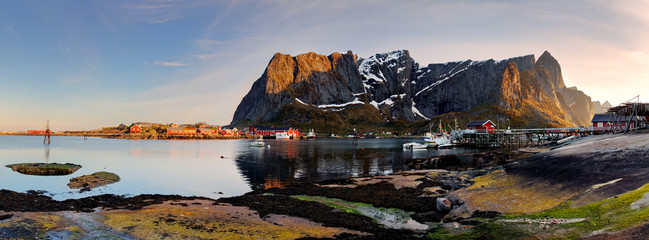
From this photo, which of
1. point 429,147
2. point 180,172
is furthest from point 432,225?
point 429,147

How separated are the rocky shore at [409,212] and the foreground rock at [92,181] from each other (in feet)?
33.1

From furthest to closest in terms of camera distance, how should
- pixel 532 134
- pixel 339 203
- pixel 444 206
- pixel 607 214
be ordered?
pixel 532 134
pixel 339 203
pixel 444 206
pixel 607 214

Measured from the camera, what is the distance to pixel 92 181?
125 feet

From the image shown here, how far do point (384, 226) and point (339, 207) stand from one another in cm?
580

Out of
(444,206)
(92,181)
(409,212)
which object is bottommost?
(409,212)

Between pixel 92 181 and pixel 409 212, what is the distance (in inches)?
1450

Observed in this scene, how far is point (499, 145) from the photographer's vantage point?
10988 cm

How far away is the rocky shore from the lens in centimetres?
1487

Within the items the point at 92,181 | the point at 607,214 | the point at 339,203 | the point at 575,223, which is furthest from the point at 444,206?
the point at 92,181

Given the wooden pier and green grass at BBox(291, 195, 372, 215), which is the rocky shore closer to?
green grass at BBox(291, 195, 372, 215)

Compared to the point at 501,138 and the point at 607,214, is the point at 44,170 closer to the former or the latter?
the point at 607,214

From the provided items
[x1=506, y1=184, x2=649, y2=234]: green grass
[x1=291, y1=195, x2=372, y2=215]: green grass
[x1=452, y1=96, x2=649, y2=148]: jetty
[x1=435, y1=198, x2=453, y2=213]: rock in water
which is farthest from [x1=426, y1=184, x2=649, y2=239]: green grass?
[x1=452, y1=96, x2=649, y2=148]: jetty

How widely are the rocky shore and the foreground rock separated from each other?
10.1 m

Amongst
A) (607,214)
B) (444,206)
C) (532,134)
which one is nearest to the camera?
(607,214)
